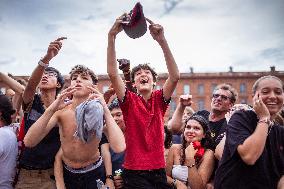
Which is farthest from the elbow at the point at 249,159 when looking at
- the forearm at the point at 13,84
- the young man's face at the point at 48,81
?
the forearm at the point at 13,84

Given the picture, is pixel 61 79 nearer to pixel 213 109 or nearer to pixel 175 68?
pixel 175 68

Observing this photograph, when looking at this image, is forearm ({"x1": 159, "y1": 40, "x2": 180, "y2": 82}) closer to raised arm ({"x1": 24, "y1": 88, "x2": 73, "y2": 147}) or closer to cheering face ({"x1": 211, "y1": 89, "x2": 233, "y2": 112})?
raised arm ({"x1": 24, "y1": 88, "x2": 73, "y2": 147})

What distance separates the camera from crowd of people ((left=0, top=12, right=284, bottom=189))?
2459mm

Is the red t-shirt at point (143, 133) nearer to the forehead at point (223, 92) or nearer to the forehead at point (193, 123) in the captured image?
the forehead at point (193, 123)

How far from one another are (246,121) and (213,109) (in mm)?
2219

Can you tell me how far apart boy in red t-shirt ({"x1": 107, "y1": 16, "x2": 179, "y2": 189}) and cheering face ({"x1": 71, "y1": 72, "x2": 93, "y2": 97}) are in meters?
0.54

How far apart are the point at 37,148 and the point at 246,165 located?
7.93ft

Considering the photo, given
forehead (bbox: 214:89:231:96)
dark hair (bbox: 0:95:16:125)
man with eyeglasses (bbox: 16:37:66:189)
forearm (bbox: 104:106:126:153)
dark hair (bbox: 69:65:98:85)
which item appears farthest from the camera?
forehead (bbox: 214:89:231:96)

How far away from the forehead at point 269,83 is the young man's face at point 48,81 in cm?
265

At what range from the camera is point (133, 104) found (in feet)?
10.9

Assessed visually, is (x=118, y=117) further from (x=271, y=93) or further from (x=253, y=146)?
(x=253, y=146)

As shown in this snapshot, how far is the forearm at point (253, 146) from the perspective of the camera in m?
2.26

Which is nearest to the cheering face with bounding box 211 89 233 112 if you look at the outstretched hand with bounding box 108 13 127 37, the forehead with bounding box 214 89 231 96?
the forehead with bounding box 214 89 231 96

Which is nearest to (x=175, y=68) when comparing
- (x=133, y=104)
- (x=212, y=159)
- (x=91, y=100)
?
(x=133, y=104)
